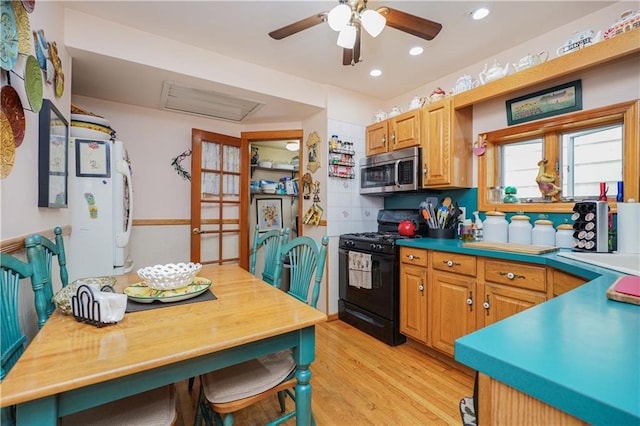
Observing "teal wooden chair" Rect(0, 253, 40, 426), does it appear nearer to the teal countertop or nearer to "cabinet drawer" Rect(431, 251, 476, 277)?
the teal countertop

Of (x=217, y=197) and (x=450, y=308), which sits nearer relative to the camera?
(x=450, y=308)

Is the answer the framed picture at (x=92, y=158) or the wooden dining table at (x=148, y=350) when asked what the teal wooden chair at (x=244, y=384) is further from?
the framed picture at (x=92, y=158)

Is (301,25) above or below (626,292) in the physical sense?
above

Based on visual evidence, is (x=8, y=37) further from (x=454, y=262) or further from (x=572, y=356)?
(x=454, y=262)

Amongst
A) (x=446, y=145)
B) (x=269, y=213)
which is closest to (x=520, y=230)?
(x=446, y=145)

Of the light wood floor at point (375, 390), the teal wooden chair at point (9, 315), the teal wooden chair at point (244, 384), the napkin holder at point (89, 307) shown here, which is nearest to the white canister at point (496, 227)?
the light wood floor at point (375, 390)

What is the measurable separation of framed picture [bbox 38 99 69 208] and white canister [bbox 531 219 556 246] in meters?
3.11

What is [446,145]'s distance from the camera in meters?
2.55

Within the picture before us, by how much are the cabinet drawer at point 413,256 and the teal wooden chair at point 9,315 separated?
2322 millimetres

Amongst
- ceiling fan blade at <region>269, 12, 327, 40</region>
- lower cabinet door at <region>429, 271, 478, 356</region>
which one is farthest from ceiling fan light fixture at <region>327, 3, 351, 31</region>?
lower cabinet door at <region>429, 271, 478, 356</region>

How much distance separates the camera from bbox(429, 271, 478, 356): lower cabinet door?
2.04 m

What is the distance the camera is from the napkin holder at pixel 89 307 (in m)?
0.98

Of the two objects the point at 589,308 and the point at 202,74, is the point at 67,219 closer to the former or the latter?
the point at 202,74

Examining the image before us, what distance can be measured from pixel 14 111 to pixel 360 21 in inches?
70.7
